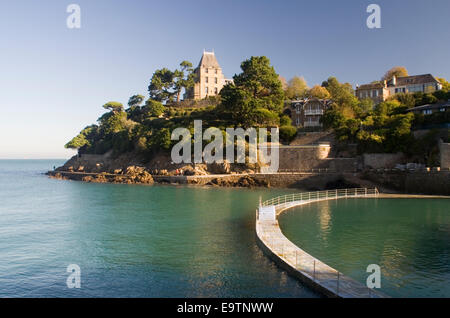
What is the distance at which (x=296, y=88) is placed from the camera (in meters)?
81.8

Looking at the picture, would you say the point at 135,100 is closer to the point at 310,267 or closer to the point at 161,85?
the point at 161,85

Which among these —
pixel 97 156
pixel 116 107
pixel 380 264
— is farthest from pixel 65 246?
pixel 116 107

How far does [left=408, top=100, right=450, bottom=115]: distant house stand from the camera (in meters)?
48.8

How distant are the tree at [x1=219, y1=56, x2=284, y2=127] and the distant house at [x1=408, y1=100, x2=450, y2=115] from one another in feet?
73.3

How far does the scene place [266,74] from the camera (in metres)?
67.2

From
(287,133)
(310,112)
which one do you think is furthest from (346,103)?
(287,133)

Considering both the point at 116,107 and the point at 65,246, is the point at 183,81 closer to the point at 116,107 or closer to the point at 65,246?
the point at 116,107

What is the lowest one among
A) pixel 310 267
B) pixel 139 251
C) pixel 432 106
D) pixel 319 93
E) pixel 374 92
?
pixel 139 251
